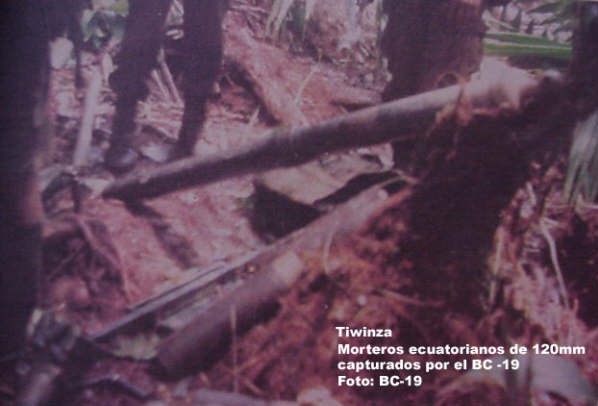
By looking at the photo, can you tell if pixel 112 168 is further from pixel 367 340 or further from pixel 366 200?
pixel 367 340

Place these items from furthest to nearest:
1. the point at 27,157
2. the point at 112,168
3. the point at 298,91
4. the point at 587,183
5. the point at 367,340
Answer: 1. the point at 298,91
2. the point at 112,168
3. the point at 587,183
4. the point at 367,340
5. the point at 27,157

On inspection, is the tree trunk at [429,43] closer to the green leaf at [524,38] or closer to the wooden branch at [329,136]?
the green leaf at [524,38]

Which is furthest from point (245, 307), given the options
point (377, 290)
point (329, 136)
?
point (329, 136)

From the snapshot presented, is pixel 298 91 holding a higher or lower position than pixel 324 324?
higher

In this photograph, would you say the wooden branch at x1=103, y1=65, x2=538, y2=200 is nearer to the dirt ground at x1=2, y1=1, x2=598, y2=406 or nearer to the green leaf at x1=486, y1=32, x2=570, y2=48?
the dirt ground at x1=2, y1=1, x2=598, y2=406

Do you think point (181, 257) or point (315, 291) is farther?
point (181, 257)

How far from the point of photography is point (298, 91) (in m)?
3.08

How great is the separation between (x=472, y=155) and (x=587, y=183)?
568 mm

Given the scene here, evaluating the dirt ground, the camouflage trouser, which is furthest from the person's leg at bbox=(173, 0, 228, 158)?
the dirt ground

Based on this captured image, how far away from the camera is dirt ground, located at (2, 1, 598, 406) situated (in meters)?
1.22

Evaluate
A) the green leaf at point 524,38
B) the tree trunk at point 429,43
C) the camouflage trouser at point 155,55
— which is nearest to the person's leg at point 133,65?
the camouflage trouser at point 155,55

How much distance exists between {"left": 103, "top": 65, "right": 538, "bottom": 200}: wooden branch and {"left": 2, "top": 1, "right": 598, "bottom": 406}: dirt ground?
0.14 metres

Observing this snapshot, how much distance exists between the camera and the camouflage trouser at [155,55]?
6.93ft

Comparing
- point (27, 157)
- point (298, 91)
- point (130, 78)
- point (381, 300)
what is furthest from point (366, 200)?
point (298, 91)
